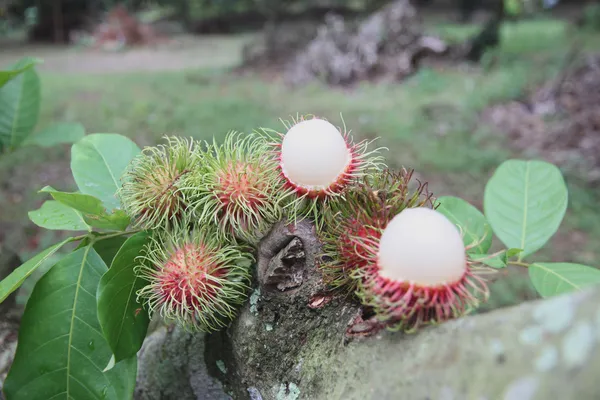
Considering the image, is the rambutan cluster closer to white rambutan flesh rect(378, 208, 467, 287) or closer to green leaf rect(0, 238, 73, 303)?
white rambutan flesh rect(378, 208, 467, 287)

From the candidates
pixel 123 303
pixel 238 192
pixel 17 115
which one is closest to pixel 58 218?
pixel 123 303

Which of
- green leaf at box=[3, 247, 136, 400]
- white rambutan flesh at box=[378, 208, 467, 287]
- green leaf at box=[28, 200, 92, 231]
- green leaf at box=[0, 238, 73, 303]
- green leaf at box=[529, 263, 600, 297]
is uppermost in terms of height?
white rambutan flesh at box=[378, 208, 467, 287]

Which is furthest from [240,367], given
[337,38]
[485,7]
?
[485,7]

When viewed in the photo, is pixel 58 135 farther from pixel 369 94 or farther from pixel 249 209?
pixel 369 94

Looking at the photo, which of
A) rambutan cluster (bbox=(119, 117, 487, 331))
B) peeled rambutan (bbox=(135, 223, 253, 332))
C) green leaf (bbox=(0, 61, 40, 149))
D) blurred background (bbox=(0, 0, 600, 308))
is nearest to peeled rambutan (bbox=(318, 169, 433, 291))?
rambutan cluster (bbox=(119, 117, 487, 331))

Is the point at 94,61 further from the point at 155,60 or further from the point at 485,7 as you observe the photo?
the point at 485,7

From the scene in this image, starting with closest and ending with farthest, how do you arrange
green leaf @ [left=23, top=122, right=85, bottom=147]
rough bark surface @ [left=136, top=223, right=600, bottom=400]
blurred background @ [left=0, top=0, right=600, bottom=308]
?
rough bark surface @ [left=136, top=223, right=600, bottom=400], green leaf @ [left=23, top=122, right=85, bottom=147], blurred background @ [left=0, top=0, right=600, bottom=308]

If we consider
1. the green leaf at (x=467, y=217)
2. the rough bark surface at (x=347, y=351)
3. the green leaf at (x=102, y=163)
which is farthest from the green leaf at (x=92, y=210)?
the green leaf at (x=467, y=217)

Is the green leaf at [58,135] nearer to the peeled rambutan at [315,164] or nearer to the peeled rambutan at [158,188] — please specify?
the peeled rambutan at [158,188]
